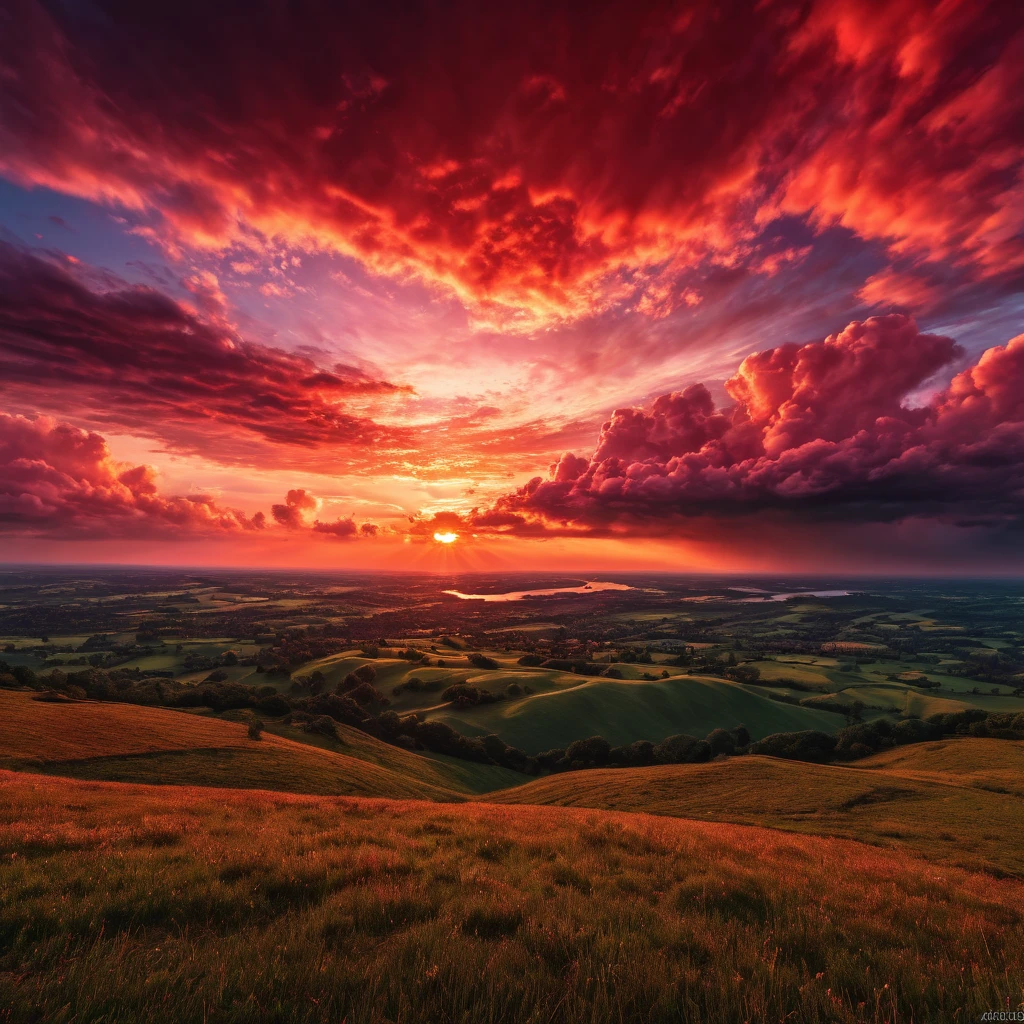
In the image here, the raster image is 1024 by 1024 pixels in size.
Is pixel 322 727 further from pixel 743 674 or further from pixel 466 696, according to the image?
pixel 743 674

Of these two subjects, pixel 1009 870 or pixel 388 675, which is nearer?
pixel 1009 870

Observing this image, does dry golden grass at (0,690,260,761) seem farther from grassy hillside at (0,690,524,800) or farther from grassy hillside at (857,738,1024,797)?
grassy hillside at (857,738,1024,797)

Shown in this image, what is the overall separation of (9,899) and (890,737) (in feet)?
335

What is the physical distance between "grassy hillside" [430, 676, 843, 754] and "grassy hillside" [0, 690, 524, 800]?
3748 centimetres

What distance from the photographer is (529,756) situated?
283ft

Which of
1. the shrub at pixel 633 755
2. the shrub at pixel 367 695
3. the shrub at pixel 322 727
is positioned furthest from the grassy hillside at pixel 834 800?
the shrub at pixel 367 695

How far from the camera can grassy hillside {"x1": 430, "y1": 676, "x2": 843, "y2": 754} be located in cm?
9381

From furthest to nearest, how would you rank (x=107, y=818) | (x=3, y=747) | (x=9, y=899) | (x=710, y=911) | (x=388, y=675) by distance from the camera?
(x=388, y=675) → (x=3, y=747) → (x=107, y=818) → (x=710, y=911) → (x=9, y=899)

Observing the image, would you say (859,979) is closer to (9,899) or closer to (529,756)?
(9,899)

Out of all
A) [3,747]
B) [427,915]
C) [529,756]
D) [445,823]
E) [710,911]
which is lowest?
[529,756]

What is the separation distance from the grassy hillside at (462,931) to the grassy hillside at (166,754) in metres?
30.7

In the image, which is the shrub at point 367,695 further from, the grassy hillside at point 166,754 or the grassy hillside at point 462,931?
the grassy hillside at point 462,931

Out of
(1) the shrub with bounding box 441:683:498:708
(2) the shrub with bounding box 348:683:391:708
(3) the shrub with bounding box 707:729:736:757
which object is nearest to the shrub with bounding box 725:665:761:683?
(3) the shrub with bounding box 707:729:736:757

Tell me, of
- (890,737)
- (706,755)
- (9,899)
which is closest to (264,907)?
(9,899)
